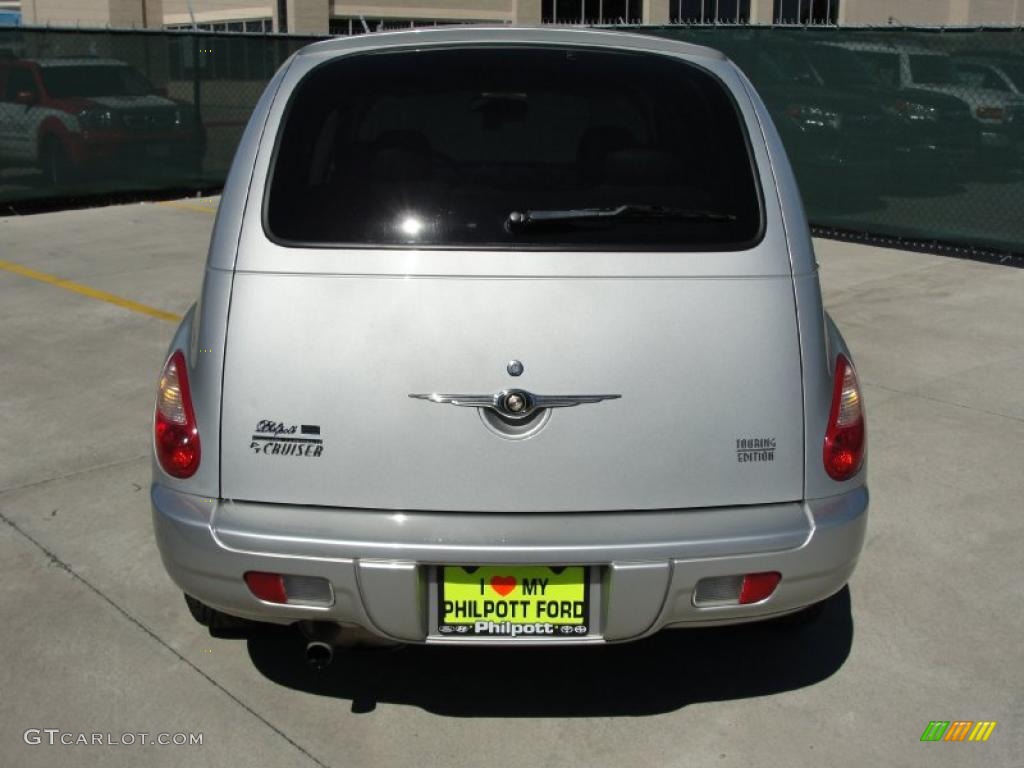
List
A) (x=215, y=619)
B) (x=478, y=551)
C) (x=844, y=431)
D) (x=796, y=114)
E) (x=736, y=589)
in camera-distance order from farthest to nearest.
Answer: (x=796, y=114)
(x=215, y=619)
(x=844, y=431)
(x=736, y=589)
(x=478, y=551)

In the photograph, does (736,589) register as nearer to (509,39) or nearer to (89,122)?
(509,39)

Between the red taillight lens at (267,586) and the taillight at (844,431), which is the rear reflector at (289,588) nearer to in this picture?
the red taillight lens at (267,586)

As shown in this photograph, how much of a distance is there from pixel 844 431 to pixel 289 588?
1440mm

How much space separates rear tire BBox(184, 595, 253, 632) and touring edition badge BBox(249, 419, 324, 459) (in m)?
0.83

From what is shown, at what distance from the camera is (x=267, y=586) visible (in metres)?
2.96

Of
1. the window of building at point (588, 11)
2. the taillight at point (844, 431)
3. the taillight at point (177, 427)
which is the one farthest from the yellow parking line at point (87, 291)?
the window of building at point (588, 11)

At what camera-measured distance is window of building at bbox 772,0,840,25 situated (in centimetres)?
3603

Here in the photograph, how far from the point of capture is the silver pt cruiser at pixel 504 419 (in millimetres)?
2885

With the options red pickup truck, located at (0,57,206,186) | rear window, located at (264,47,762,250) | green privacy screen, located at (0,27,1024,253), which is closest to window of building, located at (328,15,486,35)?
green privacy screen, located at (0,27,1024,253)

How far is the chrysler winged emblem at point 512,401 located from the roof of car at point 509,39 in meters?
1.15

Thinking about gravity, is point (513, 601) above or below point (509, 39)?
A: below

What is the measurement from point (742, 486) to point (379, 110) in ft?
10.1

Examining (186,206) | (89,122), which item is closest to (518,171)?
(186,206)

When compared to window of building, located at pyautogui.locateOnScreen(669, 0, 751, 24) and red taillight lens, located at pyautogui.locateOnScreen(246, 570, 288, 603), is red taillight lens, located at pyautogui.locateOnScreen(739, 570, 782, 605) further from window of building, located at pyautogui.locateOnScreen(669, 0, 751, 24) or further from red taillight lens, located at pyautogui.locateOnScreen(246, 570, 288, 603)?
window of building, located at pyautogui.locateOnScreen(669, 0, 751, 24)
